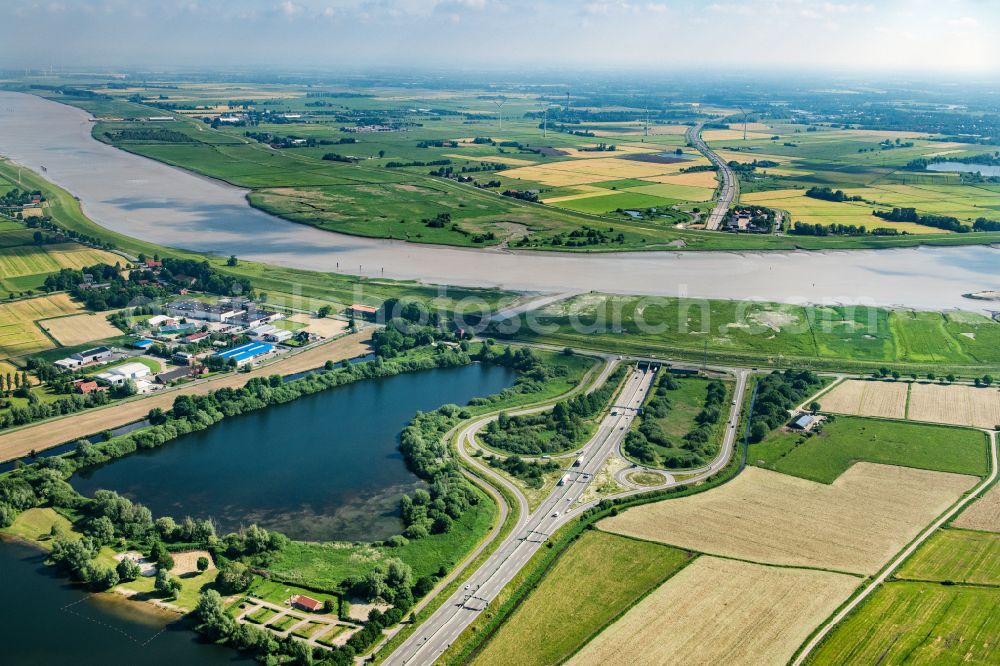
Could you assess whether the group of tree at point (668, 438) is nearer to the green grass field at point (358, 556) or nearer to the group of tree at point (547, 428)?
the group of tree at point (547, 428)

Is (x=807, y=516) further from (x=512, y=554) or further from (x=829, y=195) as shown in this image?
(x=829, y=195)

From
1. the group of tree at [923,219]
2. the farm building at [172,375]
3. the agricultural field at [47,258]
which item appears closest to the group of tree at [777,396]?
the farm building at [172,375]

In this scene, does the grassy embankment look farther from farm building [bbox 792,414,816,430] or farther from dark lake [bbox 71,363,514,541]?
dark lake [bbox 71,363,514,541]

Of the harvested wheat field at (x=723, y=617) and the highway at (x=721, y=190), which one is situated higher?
the highway at (x=721, y=190)

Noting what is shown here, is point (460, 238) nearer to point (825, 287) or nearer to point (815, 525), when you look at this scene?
point (825, 287)

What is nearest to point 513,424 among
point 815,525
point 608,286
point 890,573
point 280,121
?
point 815,525

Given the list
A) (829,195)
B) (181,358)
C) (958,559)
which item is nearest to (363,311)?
(181,358)

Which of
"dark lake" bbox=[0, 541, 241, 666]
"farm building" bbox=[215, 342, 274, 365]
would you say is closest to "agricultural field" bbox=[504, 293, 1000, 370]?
"farm building" bbox=[215, 342, 274, 365]
